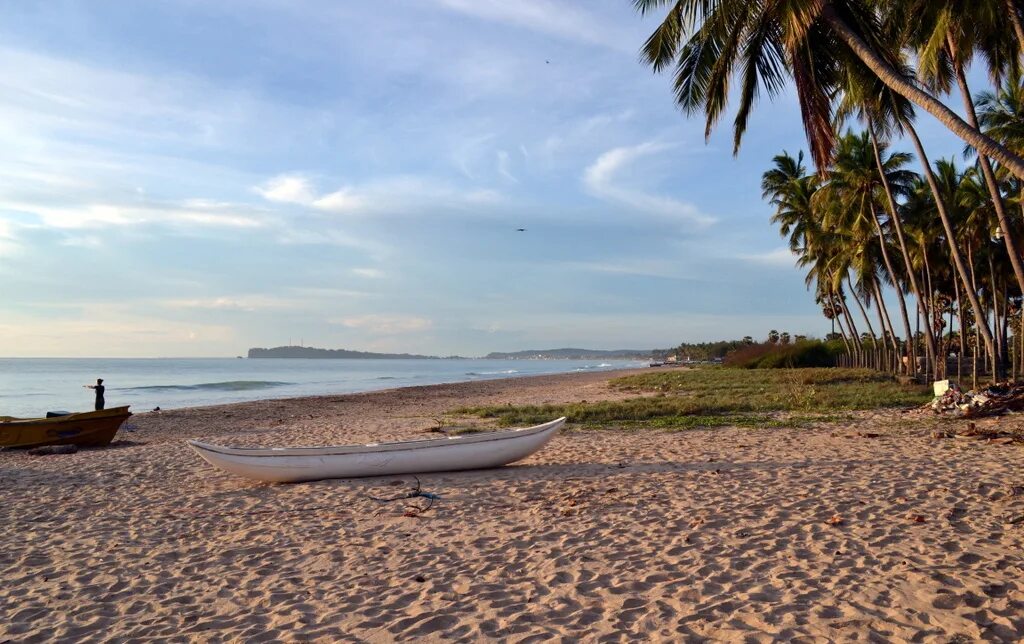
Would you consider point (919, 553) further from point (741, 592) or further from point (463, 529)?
point (463, 529)

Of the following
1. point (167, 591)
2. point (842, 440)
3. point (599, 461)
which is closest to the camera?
point (167, 591)

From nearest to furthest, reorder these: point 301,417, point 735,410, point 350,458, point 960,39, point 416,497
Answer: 1. point 416,497
2. point 350,458
3. point 960,39
4. point 735,410
5. point 301,417

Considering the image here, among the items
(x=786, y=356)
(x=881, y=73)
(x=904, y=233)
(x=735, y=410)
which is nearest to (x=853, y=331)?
(x=786, y=356)

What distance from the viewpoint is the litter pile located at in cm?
1222

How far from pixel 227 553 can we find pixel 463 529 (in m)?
1.98

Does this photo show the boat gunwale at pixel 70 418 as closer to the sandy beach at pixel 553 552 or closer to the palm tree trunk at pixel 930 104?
the sandy beach at pixel 553 552

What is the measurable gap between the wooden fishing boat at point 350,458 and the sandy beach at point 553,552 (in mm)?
205

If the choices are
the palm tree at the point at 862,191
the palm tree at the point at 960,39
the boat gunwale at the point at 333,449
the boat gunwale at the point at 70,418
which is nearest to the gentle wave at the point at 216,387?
the boat gunwale at the point at 70,418

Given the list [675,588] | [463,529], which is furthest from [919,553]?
[463,529]

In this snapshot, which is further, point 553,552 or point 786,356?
point 786,356

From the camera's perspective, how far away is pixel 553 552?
5465 mm

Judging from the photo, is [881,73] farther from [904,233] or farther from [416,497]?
[904,233]

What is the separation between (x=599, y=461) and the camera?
30.9 ft

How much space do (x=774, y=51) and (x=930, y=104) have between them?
3.57m
